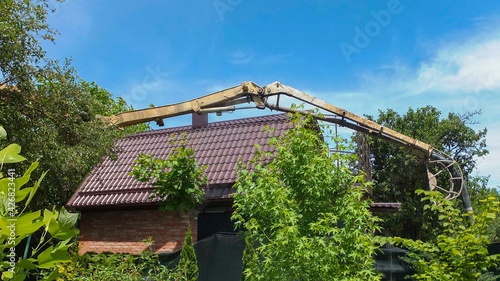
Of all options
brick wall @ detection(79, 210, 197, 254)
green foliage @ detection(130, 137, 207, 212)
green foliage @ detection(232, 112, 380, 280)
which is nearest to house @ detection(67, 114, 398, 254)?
brick wall @ detection(79, 210, 197, 254)

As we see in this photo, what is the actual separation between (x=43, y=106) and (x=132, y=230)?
170 inches

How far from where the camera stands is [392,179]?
23266 mm

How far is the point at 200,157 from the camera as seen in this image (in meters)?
13.6

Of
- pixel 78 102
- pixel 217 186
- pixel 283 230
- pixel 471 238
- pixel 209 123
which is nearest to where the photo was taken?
pixel 471 238

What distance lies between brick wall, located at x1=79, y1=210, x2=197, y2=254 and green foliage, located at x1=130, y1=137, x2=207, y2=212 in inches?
29.1

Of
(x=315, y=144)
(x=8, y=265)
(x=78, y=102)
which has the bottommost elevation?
(x=8, y=265)

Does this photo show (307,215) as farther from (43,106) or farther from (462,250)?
(43,106)

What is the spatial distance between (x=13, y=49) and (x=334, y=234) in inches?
250

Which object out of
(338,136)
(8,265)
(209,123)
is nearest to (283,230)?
(338,136)

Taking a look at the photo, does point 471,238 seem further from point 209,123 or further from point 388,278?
point 209,123

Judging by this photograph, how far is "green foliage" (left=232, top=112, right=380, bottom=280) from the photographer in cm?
572

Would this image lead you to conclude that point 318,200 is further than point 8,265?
Yes

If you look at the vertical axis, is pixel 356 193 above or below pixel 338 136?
below

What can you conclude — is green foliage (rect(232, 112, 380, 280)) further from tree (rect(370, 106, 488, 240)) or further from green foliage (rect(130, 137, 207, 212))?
tree (rect(370, 106, 488, 240))
